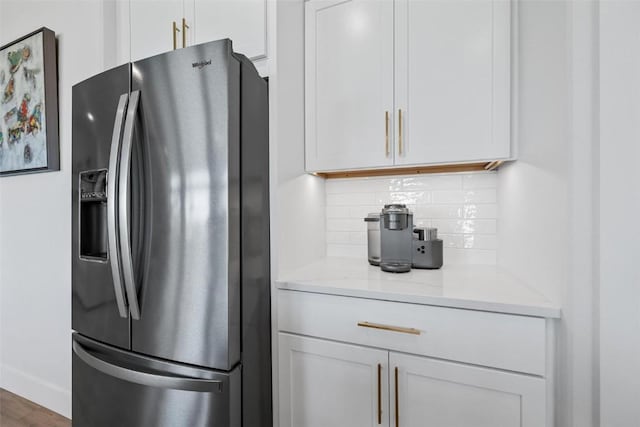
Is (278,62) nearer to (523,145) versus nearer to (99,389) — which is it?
(523,145)

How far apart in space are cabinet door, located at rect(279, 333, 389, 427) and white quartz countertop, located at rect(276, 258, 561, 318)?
0.21 metres

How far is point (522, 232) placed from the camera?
1.14 m

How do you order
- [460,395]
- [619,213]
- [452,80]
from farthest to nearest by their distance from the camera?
[452,80] → [460,395] → [619,213]

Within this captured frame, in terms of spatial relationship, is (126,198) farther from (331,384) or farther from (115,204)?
(331,384)

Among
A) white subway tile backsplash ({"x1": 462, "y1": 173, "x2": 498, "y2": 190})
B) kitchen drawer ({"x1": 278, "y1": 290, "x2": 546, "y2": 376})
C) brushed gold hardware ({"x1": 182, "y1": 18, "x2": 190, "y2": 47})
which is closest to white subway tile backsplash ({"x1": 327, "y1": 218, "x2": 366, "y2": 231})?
white subway tile backsplash ({"x1": 462, "y1": 173, "x2": 498, "y2": 190})

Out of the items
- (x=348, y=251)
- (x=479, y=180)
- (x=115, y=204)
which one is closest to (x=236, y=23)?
(x=115, y=204)

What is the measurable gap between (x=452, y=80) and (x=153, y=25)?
146cm

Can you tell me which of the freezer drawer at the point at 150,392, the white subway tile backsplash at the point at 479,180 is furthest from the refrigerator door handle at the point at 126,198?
the white subway tile backsplash at the point at 479,180

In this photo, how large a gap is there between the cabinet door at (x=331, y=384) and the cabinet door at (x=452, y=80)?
81cm

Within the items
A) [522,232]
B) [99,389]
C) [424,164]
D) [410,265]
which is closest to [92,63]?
[99,389]

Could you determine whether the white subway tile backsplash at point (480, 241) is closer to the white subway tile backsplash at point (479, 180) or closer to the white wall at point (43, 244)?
the white subway tile backsplash at point (479, 180)

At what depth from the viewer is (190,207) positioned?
968 mm

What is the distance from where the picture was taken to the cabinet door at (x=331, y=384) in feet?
3.38

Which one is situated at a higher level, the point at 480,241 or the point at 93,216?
the point at 93,216
